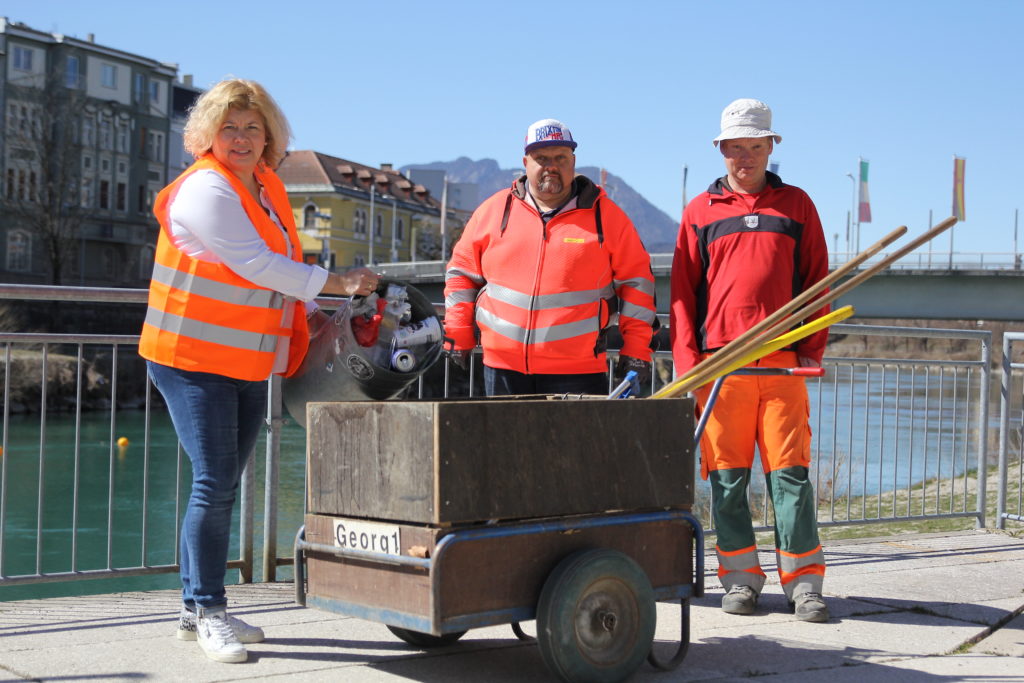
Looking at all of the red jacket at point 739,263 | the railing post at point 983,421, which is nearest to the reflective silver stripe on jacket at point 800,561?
the red jacket at point 739,263

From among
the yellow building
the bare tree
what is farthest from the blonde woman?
the yellow building

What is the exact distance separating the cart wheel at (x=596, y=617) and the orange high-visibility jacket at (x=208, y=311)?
3.98 feet

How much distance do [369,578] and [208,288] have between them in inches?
40.5

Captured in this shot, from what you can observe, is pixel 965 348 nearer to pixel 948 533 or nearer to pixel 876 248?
pixel 948 533

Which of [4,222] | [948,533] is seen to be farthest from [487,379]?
[4,222]

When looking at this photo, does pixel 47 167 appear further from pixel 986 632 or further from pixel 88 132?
pixel 986 632

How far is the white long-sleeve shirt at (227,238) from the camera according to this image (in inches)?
146

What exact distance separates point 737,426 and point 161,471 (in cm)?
1630

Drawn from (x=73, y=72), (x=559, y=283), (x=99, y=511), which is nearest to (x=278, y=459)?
(x=559, y=283)

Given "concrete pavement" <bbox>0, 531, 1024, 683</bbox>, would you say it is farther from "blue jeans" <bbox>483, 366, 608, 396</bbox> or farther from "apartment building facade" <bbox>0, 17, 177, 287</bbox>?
"apartment building facade" <bbox>0, 17, 177, 287</bbox>

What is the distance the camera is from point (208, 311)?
375 cm

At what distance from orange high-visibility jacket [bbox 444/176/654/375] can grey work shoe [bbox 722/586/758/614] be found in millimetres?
1027

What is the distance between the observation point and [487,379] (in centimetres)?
472

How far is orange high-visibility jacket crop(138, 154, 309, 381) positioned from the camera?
12.3 feet
